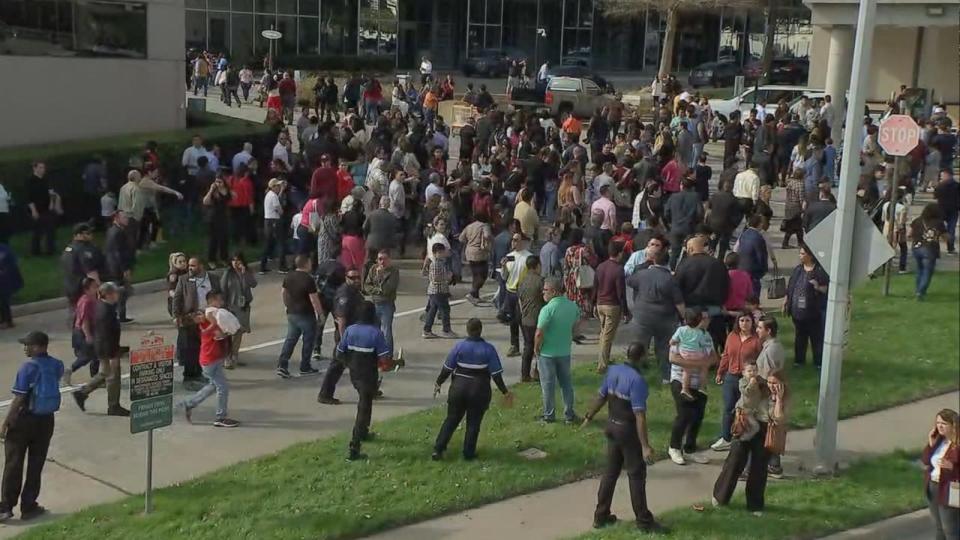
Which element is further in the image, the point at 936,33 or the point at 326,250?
the point at 936,33

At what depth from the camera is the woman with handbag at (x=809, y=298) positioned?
12.9 metres

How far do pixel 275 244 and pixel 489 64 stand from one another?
132 ft

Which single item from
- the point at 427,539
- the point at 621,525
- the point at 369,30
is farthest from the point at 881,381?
the point at 369,30

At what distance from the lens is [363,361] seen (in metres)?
10.9

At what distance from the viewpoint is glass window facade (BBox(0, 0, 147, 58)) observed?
21219mm

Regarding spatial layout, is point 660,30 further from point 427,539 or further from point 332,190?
point 427,539

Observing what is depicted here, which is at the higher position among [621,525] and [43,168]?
[43,168]

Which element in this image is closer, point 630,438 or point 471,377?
point 630,438

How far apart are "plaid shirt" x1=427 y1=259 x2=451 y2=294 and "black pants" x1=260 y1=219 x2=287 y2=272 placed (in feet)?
14.8

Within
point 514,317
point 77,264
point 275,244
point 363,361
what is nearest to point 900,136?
point 514,317

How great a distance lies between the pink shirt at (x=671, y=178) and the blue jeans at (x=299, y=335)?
8.34 metres

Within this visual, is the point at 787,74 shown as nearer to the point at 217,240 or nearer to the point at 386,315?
the point at 217,240

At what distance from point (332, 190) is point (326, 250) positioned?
231 centimetres

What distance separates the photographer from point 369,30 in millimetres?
57594
